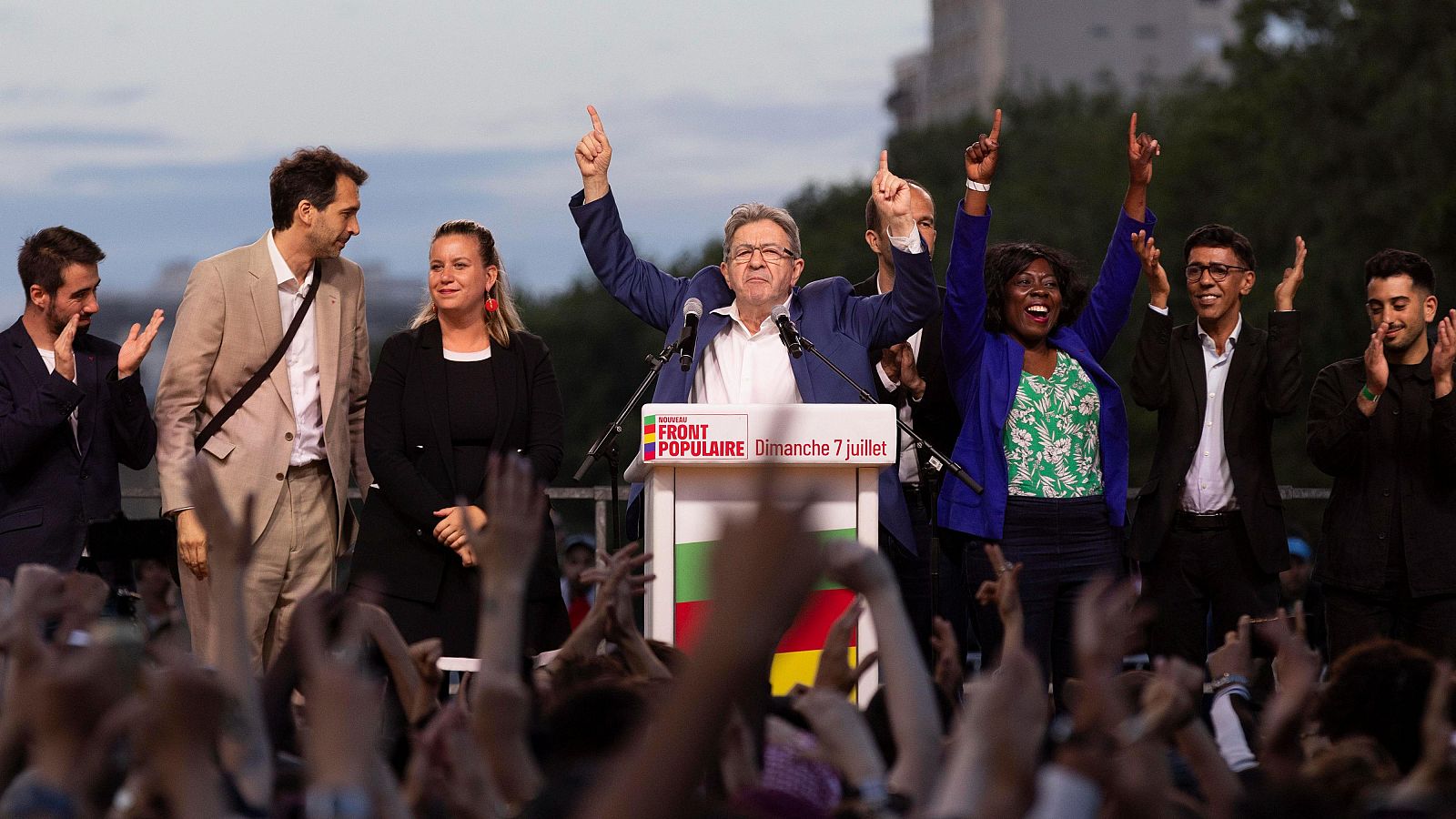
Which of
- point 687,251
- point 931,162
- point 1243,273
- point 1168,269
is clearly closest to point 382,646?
point 1243,273

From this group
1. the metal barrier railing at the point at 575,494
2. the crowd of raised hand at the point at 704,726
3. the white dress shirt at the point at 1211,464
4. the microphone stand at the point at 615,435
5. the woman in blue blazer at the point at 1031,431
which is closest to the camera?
the crowd of raised hand at the point at 704,726

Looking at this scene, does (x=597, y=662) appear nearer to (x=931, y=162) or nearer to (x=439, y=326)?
(x=439, y=326)

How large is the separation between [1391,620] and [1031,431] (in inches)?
56.0

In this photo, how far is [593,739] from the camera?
2992 mm

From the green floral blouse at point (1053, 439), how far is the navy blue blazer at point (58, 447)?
283 centimetres

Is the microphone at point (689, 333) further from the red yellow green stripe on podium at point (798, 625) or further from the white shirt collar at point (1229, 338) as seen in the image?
the white shirt collar at point (1229, 338)

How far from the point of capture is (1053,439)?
20.8 ft

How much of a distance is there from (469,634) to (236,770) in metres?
3.18

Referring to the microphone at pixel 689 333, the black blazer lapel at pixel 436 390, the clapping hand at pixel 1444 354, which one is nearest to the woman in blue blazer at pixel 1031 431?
the microphone at pixel 689 333

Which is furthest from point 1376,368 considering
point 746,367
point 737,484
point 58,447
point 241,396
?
point 58,447

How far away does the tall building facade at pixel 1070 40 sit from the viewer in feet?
332

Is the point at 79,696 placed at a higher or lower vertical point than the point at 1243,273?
lower

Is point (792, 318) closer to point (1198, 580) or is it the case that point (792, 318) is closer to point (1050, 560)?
point (1050, 560)

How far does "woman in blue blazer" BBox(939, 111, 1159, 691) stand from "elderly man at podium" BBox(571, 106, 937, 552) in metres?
0.20
